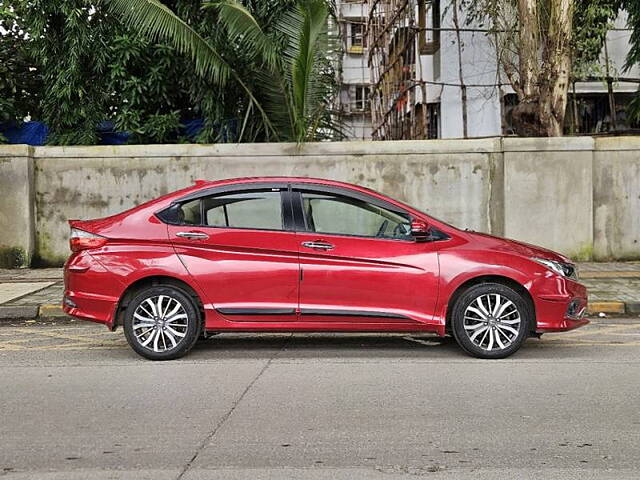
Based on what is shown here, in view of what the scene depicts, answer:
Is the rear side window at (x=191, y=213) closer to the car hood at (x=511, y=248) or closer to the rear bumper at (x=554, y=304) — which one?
the car hood at (x=511, y=248)

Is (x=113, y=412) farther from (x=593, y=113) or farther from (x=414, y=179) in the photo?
(x=593, y=113)

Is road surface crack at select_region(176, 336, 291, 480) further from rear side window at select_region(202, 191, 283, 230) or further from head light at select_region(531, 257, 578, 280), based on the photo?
head light at select_region(531, 257, 578, 280)

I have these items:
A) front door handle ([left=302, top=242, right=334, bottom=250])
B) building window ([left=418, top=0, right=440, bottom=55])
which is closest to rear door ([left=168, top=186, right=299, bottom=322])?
front door handle ([left=302, top=242, right=334, bottom=250])

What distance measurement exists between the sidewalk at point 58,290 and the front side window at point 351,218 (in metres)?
3.83

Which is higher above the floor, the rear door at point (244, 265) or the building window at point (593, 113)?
the building window at point (593, 113)

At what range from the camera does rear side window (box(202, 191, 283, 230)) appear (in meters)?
7.77

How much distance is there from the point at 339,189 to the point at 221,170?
6.59 m

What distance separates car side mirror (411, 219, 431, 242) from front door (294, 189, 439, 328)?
0.18 ft

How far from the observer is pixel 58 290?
39.0ft

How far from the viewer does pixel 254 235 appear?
7652 mm

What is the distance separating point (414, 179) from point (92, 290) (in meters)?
7.60

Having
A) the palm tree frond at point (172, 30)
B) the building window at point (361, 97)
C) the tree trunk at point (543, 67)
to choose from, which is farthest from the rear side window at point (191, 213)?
the building window at point (361, 97)

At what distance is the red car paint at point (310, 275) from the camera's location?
750 centimetres

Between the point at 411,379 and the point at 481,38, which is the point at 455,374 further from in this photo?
the point at 481,38
